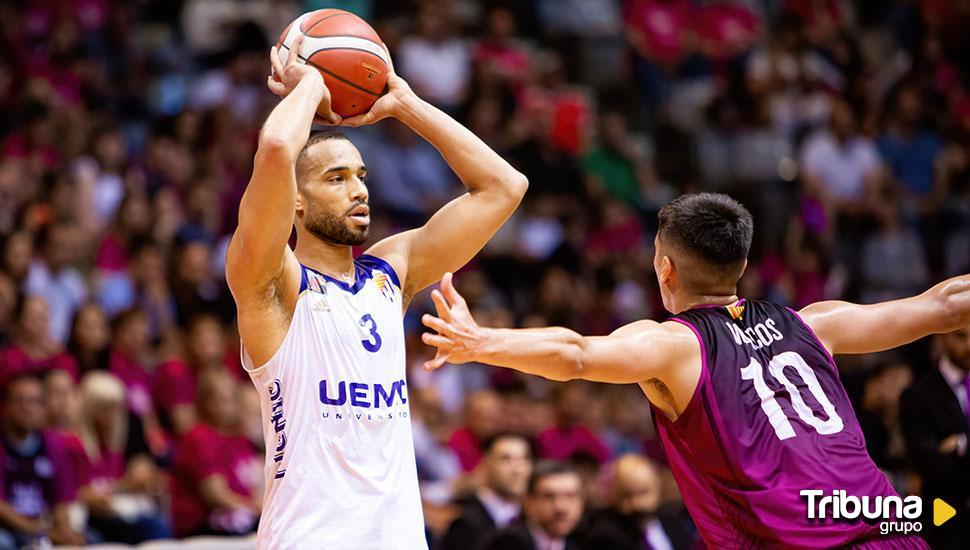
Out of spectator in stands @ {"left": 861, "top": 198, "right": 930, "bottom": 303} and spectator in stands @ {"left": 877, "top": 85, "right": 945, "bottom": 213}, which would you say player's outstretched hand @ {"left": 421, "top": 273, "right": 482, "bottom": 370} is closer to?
spectator in stands @ {"left": 861, "top": 198, "right": 930, "bottom": 303}

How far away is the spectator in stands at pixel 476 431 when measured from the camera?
11.8m

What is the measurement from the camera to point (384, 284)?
564 cm

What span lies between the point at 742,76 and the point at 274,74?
12.2m

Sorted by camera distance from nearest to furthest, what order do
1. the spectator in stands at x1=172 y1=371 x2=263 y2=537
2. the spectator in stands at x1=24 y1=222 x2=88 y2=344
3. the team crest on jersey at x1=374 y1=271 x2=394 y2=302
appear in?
the team crest on jersey at x1=374 y1=271 x2=394 y2=302, the spectator in stands at x1=172 y1=371 x2=263 y2=537, the spectator in stands at x1=24 y1=222 x2=88 y2=344

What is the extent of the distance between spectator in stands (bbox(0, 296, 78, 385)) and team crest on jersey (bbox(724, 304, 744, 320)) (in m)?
6.82

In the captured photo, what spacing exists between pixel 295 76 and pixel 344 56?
0.80 feet

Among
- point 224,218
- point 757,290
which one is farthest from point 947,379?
point 224,218

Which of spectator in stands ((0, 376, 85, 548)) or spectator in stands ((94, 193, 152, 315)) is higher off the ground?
spectator in stands ((94, 193, 152, 315))

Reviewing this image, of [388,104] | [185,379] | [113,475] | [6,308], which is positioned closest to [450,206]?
[388,104]

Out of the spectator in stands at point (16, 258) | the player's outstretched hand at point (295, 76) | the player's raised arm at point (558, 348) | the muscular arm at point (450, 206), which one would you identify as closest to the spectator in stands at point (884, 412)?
the muscular arm at point (450, 206)

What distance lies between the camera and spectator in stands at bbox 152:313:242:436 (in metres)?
11.1

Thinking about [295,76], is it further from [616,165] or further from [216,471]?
[616,165]

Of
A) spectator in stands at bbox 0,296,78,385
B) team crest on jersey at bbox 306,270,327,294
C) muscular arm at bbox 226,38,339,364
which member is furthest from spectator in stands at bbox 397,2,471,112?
muscular arm at bbox 226,38,339,364

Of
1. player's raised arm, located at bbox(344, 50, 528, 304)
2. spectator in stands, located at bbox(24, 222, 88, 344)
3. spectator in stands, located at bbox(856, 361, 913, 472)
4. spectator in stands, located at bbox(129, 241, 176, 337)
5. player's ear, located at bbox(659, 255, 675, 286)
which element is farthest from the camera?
spectator in stands, located at bbox(129, 241, 176, 337)
